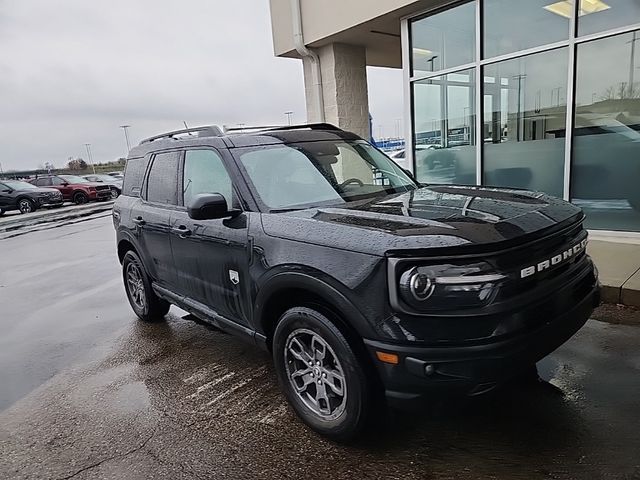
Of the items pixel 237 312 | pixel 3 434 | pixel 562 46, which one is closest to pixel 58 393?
pixel 3 434

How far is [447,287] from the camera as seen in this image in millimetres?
2301

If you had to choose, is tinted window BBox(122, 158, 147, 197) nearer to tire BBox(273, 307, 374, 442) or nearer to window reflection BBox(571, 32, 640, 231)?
tire BBox(273, 307, 374, 442)

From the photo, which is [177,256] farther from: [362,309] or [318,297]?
[362,309]

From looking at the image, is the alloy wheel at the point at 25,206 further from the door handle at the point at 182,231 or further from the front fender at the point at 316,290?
the front fender at the point at 316,290

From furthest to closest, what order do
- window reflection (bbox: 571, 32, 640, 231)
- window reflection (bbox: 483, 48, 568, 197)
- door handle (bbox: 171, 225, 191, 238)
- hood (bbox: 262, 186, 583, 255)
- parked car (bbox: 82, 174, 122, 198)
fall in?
parked car (bbox: 82, 174, 122, 198)
window reflection (bbox: 483, 48, 568, 197)
window reflection (bbox: 571, 32, 640, 231)
door handle (bbox: 171, 225, 191, 238)
hood (bbox: 262, 186, 583, 255)

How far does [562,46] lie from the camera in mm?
6922

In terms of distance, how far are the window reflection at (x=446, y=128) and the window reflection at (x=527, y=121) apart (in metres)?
0.34

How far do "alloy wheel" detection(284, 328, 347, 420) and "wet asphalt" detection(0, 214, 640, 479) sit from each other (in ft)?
0.69

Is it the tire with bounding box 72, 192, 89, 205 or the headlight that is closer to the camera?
the headlight

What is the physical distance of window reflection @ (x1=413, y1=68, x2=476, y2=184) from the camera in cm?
825

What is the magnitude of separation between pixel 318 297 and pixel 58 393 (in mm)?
2513

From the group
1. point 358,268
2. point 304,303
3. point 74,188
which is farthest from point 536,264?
point 74,188

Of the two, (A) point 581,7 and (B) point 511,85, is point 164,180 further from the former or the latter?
(A) point 581,7

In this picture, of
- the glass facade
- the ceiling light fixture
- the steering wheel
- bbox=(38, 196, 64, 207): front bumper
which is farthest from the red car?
the steering wheel
